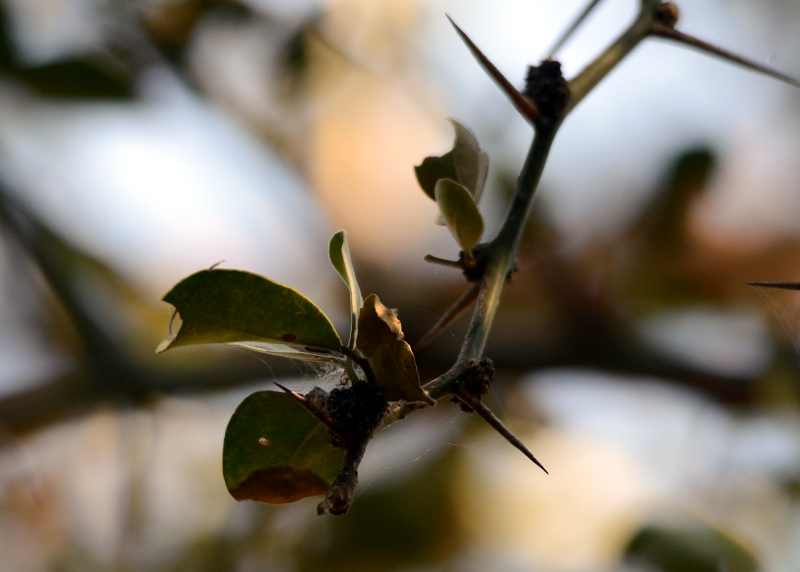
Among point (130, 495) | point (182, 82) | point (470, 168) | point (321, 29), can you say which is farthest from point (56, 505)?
point (470, 168)

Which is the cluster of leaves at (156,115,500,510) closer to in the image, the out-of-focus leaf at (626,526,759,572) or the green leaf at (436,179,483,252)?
the green leaf at (436,179,483,252)

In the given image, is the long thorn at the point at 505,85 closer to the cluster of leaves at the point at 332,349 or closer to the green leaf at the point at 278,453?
the cluster of leaves at the point at 332,349

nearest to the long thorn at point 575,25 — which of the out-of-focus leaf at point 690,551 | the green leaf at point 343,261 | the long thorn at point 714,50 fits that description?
the long thorn at point 714,50

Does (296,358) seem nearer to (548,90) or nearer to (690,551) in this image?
(548,90)

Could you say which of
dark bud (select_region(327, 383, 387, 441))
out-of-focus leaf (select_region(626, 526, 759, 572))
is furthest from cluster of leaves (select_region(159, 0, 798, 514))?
out-of-focus leaf (select_region(626, 526, 759, 572))

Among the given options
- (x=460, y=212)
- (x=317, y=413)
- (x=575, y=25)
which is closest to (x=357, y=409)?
(x=317, y=413)

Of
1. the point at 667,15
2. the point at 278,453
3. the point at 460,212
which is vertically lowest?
the point at 278,453
